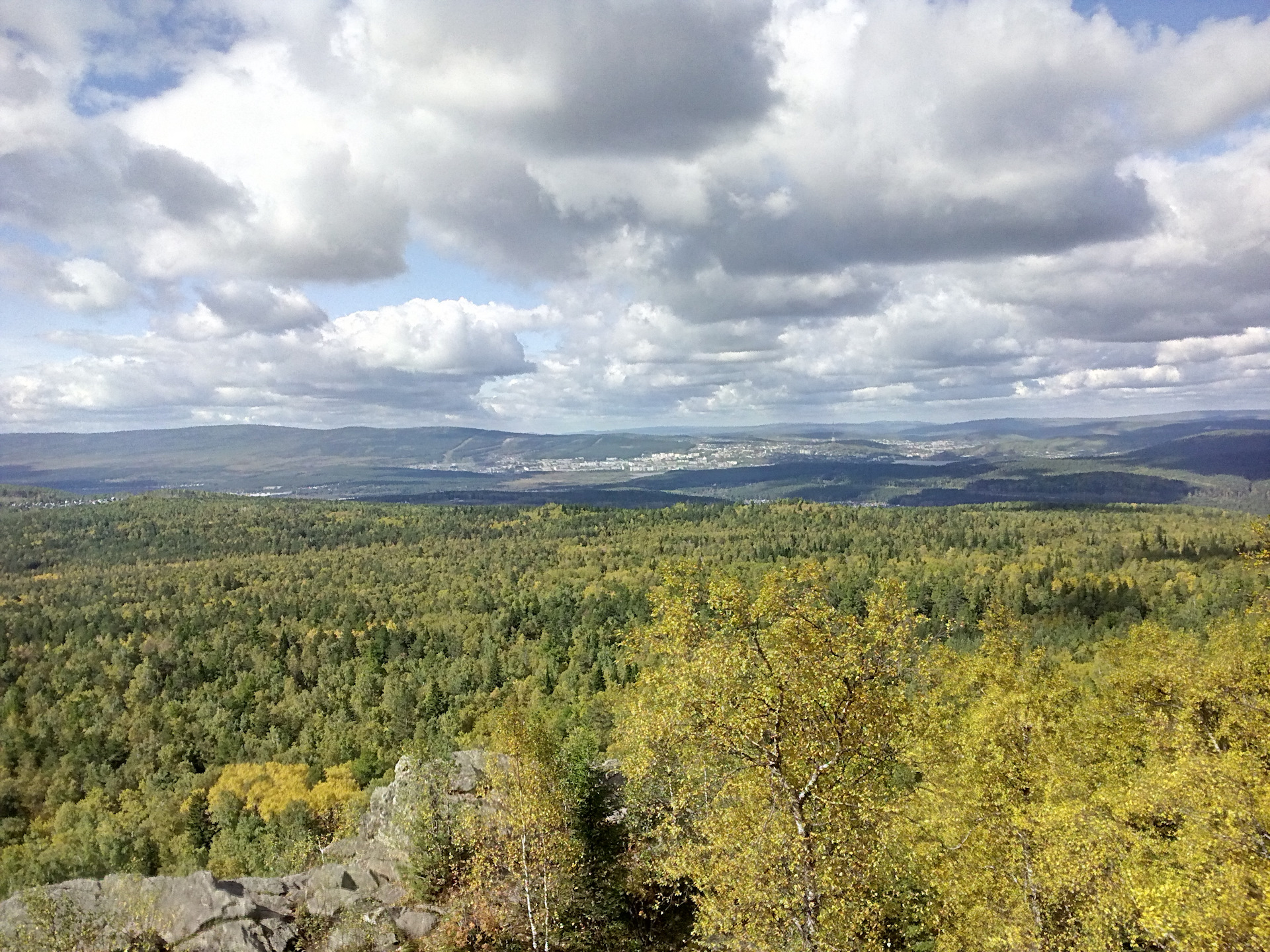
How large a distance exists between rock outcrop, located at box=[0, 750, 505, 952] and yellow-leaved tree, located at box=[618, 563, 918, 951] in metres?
22.8

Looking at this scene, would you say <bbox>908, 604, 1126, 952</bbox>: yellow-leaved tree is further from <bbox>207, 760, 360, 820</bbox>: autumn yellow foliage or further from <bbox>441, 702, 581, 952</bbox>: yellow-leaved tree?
<bbox>207, 760, 360, 820</bbox>: autumn yellow foliage

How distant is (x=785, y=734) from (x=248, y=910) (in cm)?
3299

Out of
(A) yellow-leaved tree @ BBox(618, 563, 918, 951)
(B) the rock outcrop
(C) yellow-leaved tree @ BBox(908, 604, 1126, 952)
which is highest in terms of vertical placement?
(A) yellow-leaved tree @ BBox(618, 563, 918, 951)

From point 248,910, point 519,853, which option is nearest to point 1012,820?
point 519,853

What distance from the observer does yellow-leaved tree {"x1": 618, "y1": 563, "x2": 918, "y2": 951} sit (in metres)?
20.6

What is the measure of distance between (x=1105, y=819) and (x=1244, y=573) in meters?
187

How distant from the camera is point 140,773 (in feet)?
387

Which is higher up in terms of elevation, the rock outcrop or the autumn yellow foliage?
the rock outcrop

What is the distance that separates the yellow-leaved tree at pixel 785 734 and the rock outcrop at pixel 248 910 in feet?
74.8

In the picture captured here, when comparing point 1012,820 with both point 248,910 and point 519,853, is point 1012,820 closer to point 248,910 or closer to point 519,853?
point 519,853

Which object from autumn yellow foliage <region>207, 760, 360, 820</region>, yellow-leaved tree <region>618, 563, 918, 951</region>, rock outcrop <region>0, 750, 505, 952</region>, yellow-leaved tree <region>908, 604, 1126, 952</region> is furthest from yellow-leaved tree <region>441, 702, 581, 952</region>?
autumn yellow foliage <region>207, 760, 360, 820</region>

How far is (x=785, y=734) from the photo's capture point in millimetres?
21547

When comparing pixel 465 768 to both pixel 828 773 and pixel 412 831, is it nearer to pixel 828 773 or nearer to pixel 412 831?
pixel 412 831

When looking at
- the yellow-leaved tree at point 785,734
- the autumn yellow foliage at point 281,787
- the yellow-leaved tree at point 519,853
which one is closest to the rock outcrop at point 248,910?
the yellow-leaved tree at point 519,853
